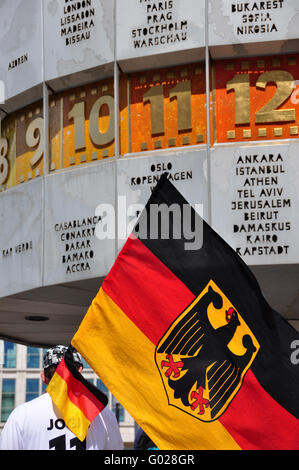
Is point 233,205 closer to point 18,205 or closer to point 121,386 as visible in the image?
point 18,205

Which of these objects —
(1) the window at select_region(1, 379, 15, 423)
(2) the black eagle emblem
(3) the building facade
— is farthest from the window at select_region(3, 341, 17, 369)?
(2) the black eagle emblem

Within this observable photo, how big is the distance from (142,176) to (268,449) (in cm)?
779

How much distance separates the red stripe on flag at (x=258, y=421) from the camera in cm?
491

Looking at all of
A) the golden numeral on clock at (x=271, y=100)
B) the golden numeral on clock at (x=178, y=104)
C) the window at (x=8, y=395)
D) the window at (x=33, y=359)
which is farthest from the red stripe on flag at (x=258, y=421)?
the window at (x=33, y=359)

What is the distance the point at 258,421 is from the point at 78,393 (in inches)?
49.7

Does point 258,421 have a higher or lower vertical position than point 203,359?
lower

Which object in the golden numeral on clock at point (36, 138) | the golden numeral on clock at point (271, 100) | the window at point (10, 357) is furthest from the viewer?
the window at point (10, 357)

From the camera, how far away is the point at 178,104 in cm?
1259

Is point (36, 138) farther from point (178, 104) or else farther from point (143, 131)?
point (178, 104)

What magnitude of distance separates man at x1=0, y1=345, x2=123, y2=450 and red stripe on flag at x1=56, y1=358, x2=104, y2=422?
1.77 feet

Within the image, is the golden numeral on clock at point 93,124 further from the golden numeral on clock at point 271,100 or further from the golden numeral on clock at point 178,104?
the golden numeral on clock at point 271,100

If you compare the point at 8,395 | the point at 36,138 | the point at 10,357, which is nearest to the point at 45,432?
the point at 36,138

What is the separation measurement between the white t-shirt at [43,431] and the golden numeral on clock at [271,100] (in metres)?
6.99

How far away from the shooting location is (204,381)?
501cm
